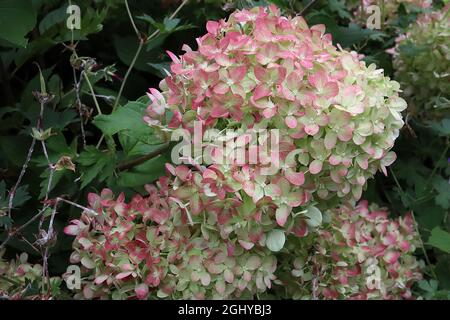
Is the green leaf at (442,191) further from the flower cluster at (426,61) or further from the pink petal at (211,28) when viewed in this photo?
the pink petal at (211,28)

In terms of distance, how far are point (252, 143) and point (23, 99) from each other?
0.59m

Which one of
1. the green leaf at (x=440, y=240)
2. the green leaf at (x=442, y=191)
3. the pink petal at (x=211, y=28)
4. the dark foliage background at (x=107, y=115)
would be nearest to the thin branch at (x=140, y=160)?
the dark foliage background at (x=107, y=115)

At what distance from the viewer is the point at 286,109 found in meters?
0.96

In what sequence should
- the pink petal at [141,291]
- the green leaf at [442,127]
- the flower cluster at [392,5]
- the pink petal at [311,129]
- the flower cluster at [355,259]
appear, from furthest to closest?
1. the flower cluster at [392,5]
2. the green leaf at [442,127]
3. the flower cluster at [355,259]
4. the pink petal at [141,291]
5. the pink petal at [311,129]

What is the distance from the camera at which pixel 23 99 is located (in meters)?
1.34

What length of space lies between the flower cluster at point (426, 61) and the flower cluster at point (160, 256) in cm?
62

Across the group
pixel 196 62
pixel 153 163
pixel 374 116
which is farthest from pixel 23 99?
pixel 374 116

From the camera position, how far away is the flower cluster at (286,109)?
3.11 ft

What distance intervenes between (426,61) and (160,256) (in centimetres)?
77

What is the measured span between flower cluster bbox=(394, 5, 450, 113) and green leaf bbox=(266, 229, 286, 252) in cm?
59

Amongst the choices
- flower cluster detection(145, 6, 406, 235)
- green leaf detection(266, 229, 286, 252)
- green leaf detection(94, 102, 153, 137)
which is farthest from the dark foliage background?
green leaf detection(266, 229, 286, 252)

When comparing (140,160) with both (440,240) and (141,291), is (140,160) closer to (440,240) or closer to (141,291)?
(141,291)

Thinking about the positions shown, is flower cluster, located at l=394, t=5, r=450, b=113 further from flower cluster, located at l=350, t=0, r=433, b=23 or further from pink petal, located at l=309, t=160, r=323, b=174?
pink petal, located at l=309, t=160, r=323, b=174
